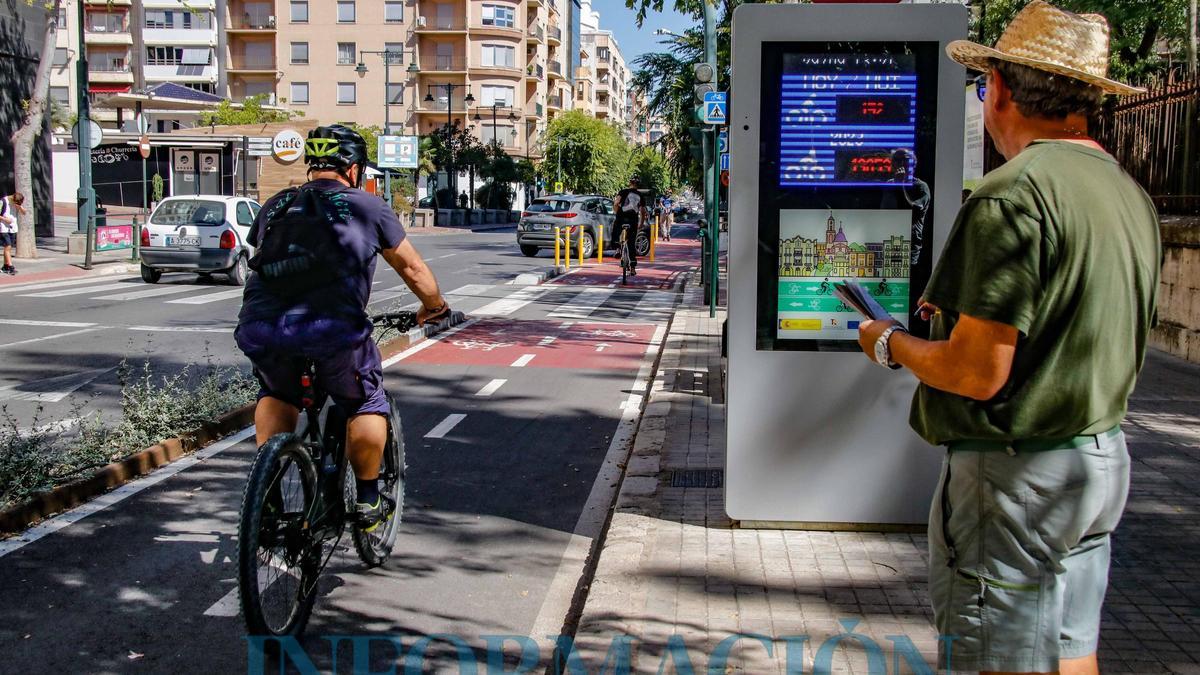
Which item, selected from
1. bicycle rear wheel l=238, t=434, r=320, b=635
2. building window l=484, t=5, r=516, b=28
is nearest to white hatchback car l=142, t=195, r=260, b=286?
bicycle rear wheel l=238, t=434, r=320, b=635

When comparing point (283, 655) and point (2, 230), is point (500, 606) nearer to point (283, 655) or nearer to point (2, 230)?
point (283, 655)

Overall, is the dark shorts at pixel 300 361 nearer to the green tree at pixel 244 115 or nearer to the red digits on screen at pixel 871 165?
the red digits on screen at pixel 871 165

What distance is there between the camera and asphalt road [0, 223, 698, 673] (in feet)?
14.1

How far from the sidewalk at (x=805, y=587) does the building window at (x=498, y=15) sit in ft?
264

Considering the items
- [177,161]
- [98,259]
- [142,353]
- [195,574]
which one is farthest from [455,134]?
[195,574]

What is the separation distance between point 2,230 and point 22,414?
617 inches

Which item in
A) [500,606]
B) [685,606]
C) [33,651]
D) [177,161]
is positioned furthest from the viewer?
[177,161]

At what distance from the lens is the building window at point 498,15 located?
274 feet

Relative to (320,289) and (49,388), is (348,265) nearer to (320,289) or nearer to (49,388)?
(320,289)

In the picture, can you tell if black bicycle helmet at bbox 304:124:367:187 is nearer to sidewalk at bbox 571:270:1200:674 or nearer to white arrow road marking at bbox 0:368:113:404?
sidewalk at bbox 571:270:1200:674

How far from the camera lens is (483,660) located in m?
4.20

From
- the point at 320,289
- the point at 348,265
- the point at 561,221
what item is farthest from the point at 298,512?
the point at 561,221

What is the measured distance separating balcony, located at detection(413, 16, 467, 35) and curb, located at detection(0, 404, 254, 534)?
7723 centimetres

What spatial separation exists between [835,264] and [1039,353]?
304 centimetres
